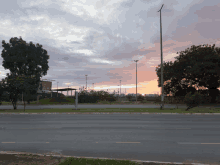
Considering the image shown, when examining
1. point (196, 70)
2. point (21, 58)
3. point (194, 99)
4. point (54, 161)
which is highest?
point (21, 58)

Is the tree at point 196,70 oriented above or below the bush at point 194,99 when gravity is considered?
above

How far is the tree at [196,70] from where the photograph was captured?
37781 mm

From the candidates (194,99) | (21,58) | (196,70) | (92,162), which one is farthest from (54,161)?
(21,58)

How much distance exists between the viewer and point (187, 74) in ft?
135

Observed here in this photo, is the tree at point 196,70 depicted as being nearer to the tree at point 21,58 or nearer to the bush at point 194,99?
the bush at point 194,99

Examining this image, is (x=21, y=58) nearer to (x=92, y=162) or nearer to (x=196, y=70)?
(x=196, y=70)

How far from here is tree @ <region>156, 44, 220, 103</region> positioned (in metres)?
37.8

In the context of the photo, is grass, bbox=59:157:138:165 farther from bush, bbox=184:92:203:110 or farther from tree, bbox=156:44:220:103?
tree, bbox=156:44:220:103

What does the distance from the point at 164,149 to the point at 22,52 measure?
43.4 metres

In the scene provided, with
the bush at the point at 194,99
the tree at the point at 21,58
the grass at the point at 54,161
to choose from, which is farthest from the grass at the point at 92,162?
the tree at the point at 21,58

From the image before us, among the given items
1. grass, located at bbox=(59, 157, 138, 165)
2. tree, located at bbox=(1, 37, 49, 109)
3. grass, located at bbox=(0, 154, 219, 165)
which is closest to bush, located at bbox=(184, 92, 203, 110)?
grass, located at bbox=(0, 154, 219, 165)

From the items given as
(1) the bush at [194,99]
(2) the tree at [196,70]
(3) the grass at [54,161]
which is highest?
(2) the tree at [196,70]

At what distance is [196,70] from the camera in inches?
1473

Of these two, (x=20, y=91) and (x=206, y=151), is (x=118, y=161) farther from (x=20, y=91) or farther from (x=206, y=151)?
(x=20, y=91)
